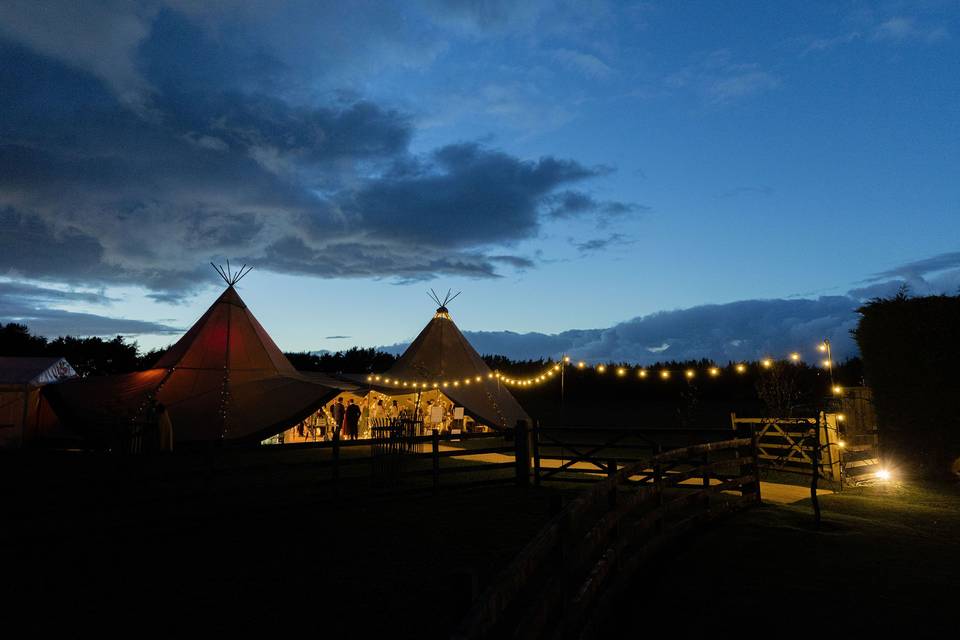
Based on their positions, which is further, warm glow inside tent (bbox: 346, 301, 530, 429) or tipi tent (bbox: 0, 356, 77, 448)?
warm glow inside tent (bbox: 346, 301, 530, 429)

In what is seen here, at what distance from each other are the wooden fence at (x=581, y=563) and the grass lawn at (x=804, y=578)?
0.70 feet

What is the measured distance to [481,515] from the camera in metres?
7.90

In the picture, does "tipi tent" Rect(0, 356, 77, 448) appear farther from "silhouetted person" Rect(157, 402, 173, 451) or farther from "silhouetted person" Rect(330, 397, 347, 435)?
"silhouetted person" Rect(330, 397, 347, 435)

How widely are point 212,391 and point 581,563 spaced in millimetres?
16220

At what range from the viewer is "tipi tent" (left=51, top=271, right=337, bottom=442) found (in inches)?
643

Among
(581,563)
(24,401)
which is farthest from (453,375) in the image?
(581,563)

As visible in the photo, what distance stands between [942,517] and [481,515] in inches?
247

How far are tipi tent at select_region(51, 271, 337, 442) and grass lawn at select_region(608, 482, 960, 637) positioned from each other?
40.0 ft

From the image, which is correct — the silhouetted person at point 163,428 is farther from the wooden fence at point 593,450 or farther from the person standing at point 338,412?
the wooden fence at point 593,450

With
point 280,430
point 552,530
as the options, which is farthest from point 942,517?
point 280,430

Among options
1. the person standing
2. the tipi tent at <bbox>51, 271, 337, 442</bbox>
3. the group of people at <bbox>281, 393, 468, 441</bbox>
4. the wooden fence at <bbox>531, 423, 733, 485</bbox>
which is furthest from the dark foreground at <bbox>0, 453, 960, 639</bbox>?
the person standing

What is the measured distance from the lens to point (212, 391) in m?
17.4

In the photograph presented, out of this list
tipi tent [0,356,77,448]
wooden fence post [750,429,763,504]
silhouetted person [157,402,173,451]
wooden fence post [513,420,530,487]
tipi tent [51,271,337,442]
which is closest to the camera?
wooden fence post [750,429,763,504]

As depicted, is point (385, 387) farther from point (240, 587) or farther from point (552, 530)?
point (552, 530)
